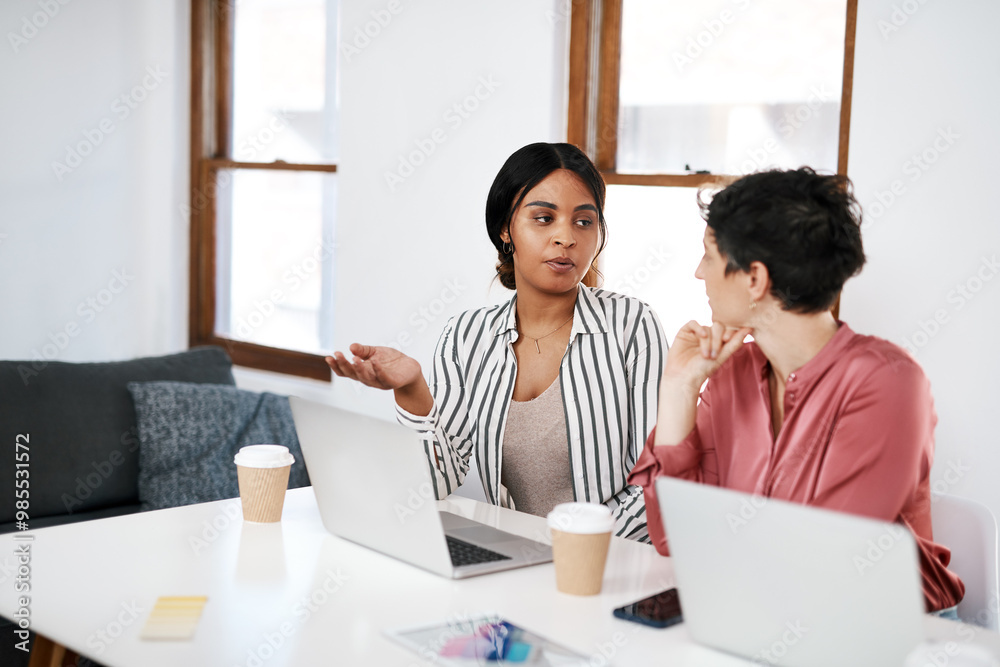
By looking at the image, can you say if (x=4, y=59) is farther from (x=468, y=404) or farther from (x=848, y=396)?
(x=848, y=396)

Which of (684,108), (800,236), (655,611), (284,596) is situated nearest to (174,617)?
(284,596)

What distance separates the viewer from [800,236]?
1407mm

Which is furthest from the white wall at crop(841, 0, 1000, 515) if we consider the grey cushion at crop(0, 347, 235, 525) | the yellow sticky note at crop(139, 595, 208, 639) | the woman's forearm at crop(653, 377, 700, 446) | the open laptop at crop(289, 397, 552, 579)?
the grey cushion at crop(0, 347, 235, 525)

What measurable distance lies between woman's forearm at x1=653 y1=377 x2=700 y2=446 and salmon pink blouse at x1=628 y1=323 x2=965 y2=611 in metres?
0.02

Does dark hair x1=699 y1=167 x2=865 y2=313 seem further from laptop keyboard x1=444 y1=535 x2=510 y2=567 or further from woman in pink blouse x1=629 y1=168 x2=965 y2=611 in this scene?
laptop keyboard x1=444 y1=535 x2=510 y2=567

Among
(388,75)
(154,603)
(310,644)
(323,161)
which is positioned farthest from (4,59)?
(310,644)

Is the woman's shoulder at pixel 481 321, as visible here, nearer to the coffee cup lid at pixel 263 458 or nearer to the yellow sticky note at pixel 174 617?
the coffee cup lid at pixel 263 458

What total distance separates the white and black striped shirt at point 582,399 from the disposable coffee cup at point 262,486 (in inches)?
12.8

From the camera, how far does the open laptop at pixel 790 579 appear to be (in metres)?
0.95

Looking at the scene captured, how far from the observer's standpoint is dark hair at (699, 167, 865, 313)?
141 cm

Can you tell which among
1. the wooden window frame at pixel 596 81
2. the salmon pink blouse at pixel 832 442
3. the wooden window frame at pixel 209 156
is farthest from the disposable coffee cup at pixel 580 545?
the wooden window frame at pixel 209 156

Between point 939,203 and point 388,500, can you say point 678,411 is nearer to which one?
point 388,500

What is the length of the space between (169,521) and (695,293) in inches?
60.4

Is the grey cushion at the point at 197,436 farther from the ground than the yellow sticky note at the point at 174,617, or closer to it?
closer to it
